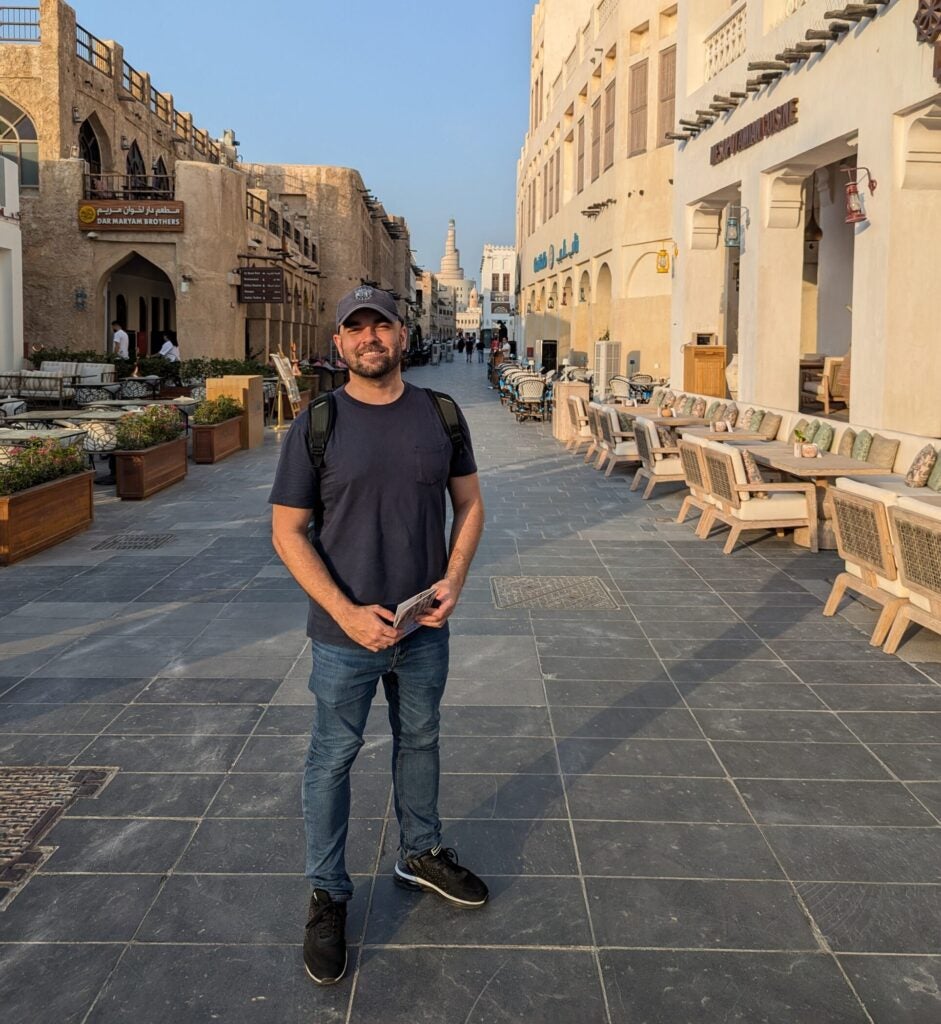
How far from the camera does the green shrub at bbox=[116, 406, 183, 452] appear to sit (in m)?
11.1

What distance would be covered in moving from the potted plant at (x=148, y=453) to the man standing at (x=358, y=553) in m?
8.49

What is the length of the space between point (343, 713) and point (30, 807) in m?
1.59

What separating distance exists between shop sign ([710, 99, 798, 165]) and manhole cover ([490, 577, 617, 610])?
6.93m

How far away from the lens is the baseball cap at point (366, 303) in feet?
9.00

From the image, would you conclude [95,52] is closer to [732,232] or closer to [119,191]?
[119,191]

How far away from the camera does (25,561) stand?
26.1 feet

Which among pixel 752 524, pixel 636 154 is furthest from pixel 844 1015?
pixel 636 154

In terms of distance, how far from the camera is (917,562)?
5.50 meters

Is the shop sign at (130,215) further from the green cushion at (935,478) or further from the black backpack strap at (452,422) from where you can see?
the black backpack strap at (452,422)

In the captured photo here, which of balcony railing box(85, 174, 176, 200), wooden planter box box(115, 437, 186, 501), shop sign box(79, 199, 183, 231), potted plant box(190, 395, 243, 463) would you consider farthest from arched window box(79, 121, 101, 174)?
wooden planter box box(115, 437, 186, 501)

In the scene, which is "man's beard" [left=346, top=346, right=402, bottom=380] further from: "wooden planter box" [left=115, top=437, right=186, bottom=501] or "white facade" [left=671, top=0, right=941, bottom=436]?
"wooden planter box" [left=115, top=437, right=186, bottom=501]

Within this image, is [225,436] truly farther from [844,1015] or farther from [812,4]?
[844,1015]

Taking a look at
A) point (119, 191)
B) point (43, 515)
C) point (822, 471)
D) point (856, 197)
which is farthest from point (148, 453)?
point (119, 191)

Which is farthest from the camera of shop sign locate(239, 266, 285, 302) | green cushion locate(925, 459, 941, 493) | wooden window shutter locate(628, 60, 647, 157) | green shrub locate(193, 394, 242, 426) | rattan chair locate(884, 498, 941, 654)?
shop sign locate(239, 266, 285, 302)
